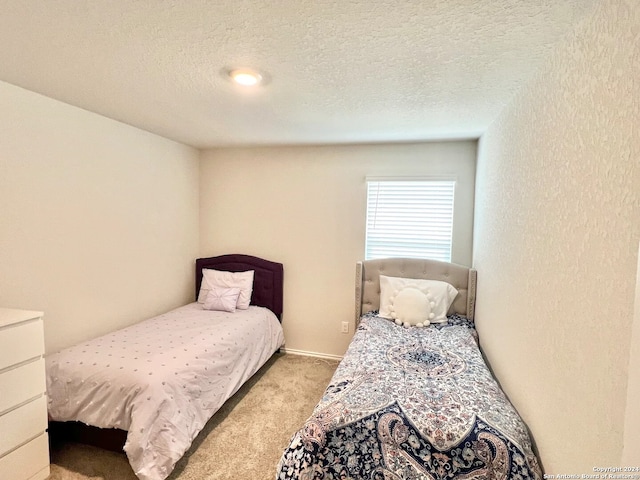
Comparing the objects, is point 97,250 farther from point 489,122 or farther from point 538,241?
point 489,122

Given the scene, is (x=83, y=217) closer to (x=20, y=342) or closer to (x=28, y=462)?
(x=20, y=342)

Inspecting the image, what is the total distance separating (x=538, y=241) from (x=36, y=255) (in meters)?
2.96

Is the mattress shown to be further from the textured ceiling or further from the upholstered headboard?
the textured ceiling

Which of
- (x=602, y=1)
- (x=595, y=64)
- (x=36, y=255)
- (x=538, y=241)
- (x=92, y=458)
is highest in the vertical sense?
(x=602, y=1)

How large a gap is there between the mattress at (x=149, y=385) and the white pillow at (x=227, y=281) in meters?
0.81

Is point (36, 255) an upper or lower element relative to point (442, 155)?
lower

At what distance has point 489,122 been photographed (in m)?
2.45

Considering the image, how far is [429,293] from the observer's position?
2.90 m

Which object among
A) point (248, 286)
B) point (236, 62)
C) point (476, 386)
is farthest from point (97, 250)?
point (476, 386)

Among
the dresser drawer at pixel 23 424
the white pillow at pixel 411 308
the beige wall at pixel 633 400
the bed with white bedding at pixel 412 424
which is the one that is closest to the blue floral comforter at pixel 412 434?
the bed with white bedding at pixel 412 424

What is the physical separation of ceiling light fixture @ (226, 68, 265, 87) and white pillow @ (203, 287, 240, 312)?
6.96 feet

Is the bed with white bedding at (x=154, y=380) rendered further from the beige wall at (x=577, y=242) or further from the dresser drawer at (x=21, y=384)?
the beige wall at (x=577, y=242)

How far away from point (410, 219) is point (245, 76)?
215cm

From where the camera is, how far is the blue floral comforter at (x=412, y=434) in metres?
1.36
